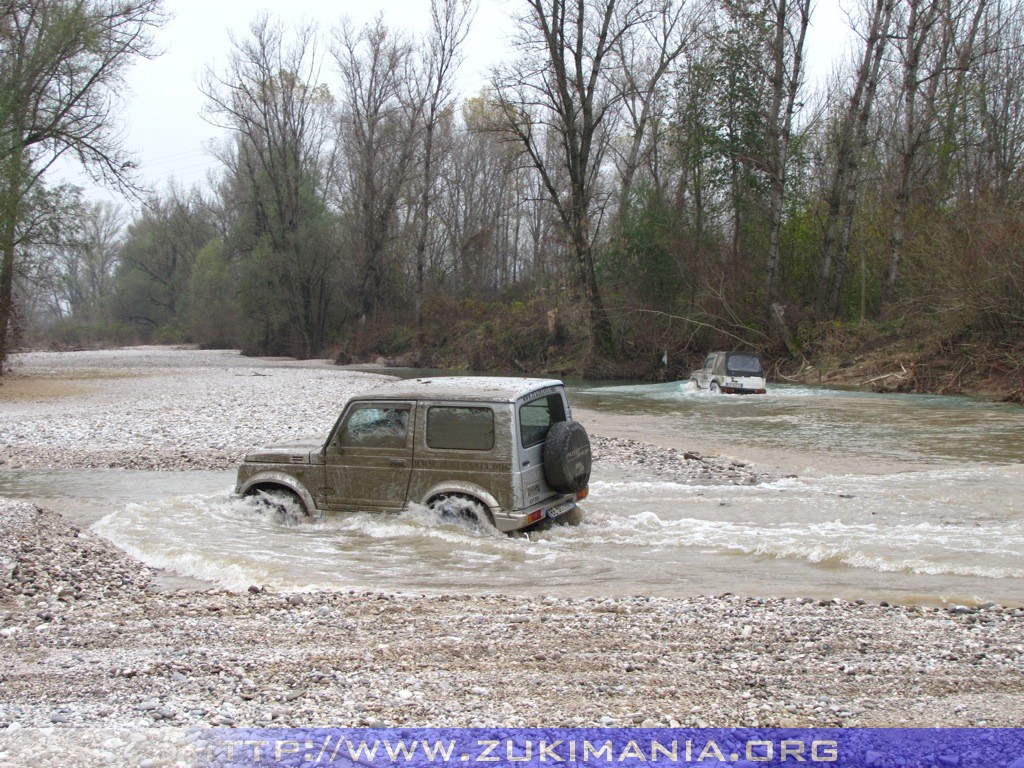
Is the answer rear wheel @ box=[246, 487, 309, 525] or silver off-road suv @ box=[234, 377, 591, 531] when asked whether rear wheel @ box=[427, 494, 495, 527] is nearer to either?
silver off-road suv @ box=[234, 377, 591, 531]

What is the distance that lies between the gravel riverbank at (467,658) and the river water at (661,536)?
31.3 inches

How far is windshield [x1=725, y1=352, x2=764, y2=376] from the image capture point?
28719 millimetres

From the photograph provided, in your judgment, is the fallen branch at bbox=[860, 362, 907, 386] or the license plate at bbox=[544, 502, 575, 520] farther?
the fallen branch at bbox=[860, 362, 907, 386]

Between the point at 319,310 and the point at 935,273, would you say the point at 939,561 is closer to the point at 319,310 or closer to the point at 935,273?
the point at 935,273

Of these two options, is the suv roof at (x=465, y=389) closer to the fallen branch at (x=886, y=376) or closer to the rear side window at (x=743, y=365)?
the rear side window at (x=743, y=365)

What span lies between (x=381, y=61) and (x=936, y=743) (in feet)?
191

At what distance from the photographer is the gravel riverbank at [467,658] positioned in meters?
4.17

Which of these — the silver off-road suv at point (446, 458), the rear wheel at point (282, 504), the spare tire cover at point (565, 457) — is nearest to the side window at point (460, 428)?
the silver off-road suv at point (446, 458)

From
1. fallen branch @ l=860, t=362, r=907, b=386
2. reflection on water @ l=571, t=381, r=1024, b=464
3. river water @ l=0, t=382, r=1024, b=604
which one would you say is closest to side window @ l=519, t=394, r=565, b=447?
river water @ l=0, t=382, r=1024, b=604

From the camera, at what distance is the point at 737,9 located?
38000mm

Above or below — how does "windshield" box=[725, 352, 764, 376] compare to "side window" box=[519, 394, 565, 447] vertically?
above

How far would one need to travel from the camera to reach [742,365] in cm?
2884

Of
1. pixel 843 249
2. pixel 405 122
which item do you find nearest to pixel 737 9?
pixel 843 249

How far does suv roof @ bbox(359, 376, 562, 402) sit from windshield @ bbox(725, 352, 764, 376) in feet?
66.3
